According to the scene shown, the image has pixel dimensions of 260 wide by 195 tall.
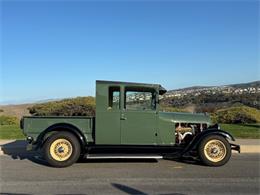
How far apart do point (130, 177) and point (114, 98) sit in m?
2.63

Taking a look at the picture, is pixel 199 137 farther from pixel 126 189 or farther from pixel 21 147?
pixel 21 147

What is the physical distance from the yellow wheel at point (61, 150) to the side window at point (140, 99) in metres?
1.70

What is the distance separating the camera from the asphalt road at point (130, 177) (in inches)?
320

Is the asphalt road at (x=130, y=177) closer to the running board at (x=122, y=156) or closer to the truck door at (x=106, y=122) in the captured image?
the running board at (x=122, y=156)

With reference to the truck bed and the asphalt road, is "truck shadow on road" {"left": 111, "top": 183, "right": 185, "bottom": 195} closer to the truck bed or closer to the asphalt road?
the asphalt road

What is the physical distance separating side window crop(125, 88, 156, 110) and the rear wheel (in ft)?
5.20

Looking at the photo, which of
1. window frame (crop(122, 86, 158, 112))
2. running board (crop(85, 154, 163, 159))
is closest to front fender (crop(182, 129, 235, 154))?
running board (crop(85, 154, 163, 159))

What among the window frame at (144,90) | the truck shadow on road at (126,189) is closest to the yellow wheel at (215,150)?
the window frame at (144,90)

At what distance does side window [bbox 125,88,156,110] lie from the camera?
11.4 meters

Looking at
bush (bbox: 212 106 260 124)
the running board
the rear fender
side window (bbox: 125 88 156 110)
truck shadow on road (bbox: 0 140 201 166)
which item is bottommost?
truck shadow on road (bbox: 0 140 201 166)

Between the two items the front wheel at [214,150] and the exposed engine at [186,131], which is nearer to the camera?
the front wheel at [214,150]

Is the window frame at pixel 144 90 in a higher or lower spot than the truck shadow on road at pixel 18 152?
higher

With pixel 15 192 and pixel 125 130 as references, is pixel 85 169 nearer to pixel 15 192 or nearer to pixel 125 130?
pixel 125 130

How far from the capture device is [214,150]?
1097 centimetres
